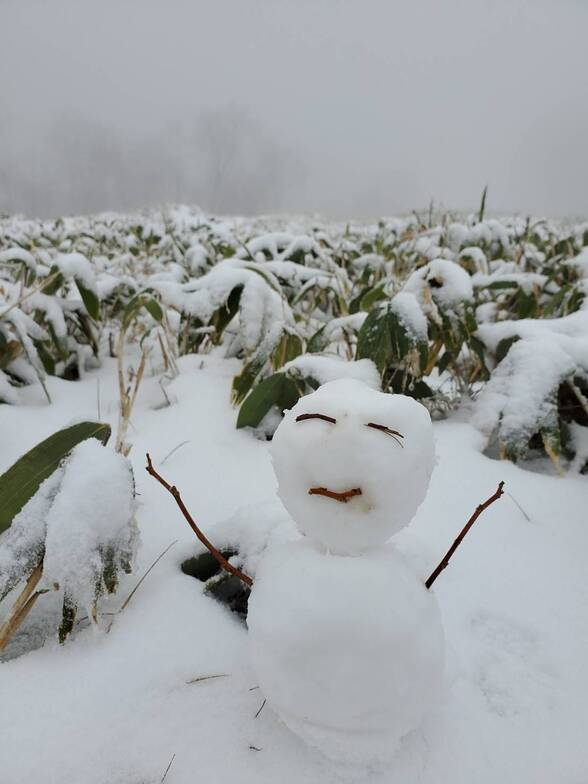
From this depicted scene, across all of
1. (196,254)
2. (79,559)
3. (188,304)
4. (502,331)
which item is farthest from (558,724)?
(196,254)

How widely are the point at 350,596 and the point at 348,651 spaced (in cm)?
4

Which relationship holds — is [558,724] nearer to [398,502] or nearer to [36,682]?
[398,502]

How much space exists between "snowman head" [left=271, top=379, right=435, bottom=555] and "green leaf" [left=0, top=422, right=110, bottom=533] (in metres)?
0.29

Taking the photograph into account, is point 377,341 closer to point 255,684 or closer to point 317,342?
point 317,342

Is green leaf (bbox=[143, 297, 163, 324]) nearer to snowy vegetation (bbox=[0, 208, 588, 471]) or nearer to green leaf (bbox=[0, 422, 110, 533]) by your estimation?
snowy vegetation (bbox=[0, 208, 588, 471])

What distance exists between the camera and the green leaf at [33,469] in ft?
1.73

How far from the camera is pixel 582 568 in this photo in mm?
634

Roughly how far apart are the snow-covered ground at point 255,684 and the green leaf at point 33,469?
133 millimetres

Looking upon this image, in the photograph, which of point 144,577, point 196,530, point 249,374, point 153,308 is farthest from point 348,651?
point 153,308

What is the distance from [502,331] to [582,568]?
518mm

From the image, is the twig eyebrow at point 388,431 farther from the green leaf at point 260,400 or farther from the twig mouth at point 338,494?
the green leaf at point 260,400

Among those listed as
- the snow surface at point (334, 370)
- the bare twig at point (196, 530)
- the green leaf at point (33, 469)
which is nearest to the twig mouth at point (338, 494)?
the bare twig at point (196, 530)

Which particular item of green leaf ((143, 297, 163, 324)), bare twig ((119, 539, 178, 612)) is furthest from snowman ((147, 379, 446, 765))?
green leaf ((143, 297, 163, 324))

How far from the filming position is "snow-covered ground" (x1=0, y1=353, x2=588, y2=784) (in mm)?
400
